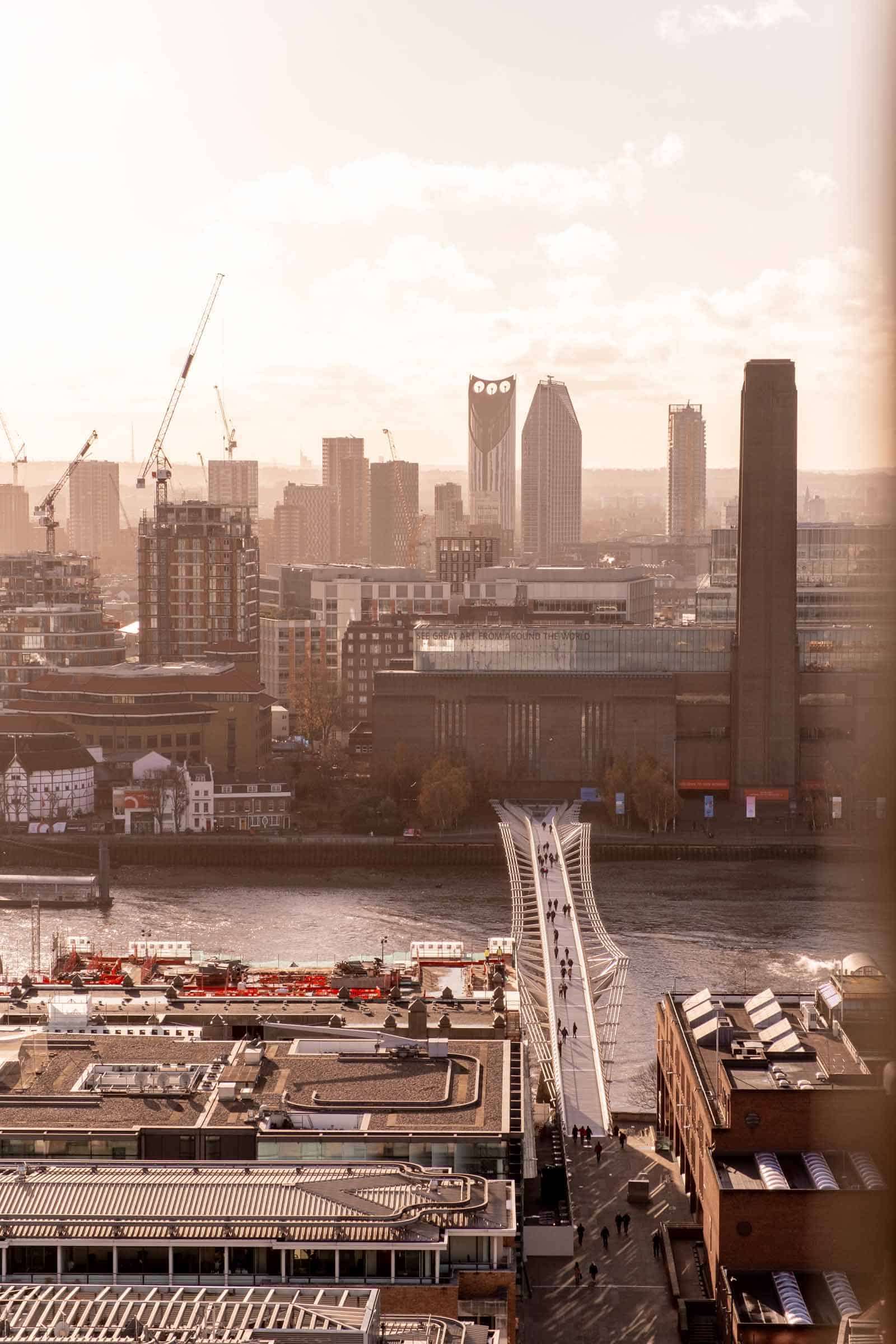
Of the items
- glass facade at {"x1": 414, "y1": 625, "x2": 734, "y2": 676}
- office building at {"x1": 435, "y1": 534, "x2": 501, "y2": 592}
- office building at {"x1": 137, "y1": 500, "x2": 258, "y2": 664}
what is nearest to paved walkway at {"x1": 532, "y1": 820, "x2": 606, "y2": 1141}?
glass facade at {"x1": 414, "y1": 625, "x2": 734, "y2": 676}

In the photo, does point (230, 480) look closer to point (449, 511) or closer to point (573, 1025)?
point (449, 511)

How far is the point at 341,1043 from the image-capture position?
6691mm

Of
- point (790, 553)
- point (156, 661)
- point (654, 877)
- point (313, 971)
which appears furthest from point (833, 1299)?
point (156, 661)

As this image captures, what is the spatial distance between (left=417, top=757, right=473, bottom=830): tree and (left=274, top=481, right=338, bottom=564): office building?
37.4 m

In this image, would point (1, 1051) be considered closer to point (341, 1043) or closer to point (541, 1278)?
point (341, 1043)

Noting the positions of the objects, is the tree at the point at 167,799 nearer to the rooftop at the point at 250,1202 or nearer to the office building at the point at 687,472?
the rooftop at the point at 250,1202

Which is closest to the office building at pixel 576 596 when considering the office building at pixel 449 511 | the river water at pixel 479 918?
the river water at pixel 479 918

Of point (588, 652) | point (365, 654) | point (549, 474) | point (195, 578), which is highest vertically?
point (549, 474)

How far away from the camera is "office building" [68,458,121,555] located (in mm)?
62812

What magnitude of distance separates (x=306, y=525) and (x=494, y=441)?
13333 mm

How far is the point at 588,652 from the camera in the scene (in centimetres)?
1905

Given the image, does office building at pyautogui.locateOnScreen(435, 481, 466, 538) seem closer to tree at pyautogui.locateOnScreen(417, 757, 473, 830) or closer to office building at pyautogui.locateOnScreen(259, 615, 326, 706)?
office building at pyautogui.locateOnScreen(259, 615, 326, 706)

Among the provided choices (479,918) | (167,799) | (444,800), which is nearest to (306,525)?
(167,799)

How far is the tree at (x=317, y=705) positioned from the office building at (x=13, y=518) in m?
30.1
